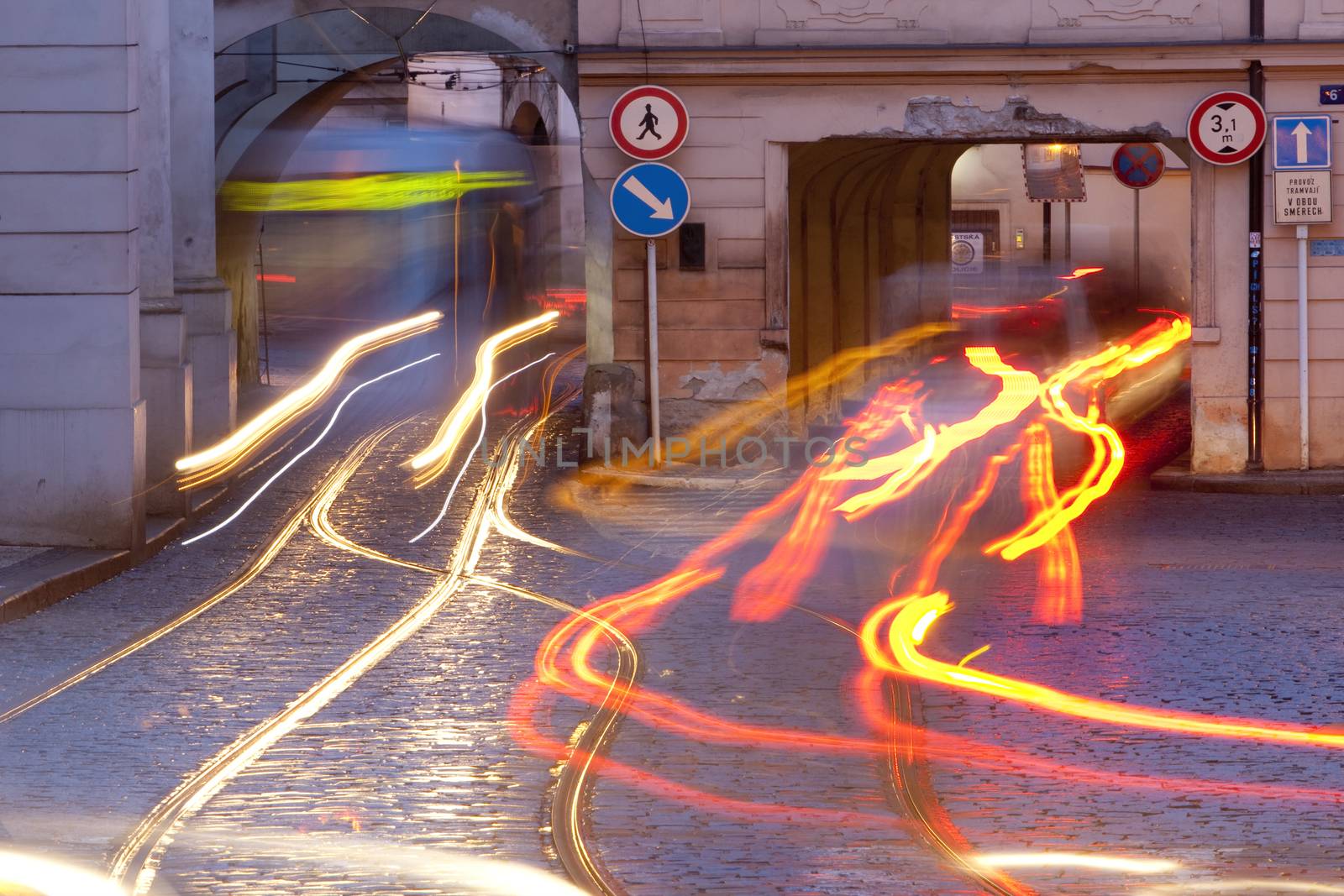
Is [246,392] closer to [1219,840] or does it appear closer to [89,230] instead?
[89,230]

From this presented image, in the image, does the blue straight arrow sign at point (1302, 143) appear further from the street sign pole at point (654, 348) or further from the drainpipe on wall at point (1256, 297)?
the street sign pole at point (654, 348)

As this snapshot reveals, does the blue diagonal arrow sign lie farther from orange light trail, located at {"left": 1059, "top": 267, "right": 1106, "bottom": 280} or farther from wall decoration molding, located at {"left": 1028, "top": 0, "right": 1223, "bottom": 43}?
orange light trail, located at {"left": 1059, "top": 267, "right": 1106, "bottom": 280}

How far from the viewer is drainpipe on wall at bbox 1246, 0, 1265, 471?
15.8m

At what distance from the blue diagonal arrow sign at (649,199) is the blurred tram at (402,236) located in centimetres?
828

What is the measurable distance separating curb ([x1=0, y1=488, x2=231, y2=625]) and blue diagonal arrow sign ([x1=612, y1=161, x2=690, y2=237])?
4.53 meters

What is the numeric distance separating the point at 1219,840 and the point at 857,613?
4339mm

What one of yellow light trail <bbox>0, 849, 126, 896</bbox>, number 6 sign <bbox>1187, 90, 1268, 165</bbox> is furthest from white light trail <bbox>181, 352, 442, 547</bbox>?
number 6 sign <bbox>1187, 90, 1268, 165</bbox>

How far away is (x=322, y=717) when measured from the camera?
770 cm

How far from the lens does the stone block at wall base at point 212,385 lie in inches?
639

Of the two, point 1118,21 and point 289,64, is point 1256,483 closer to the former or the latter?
point 1118,21

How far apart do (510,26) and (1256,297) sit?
6545 millimetres

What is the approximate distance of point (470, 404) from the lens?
68.4ft

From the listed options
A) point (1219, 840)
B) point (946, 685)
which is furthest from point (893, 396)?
point (1219, 840)

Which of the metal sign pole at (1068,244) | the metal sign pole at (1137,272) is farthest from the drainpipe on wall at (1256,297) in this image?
the metal sign pole at (1068,244)
